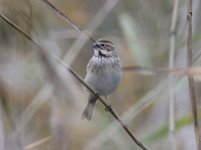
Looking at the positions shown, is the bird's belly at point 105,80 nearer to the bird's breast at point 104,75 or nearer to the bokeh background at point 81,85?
the bird's breast at point 104,75

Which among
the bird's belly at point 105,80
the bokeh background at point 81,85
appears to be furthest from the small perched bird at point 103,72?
the bokeh background at point 81,85

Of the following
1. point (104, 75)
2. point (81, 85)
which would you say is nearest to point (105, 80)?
point (104, 75)

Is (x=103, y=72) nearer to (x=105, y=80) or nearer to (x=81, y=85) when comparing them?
(x=105, y=80)

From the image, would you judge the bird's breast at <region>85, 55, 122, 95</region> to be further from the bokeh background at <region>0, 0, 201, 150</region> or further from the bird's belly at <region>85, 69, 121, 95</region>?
the bokeh background at <region>0, 0, 201, 150</region>

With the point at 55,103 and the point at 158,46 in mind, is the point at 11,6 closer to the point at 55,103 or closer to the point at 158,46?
→ the point at 55,103

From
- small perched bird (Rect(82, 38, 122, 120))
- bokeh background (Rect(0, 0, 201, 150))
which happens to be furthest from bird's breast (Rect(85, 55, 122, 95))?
bokeh background (Rect(0, 0, 201, 150))
